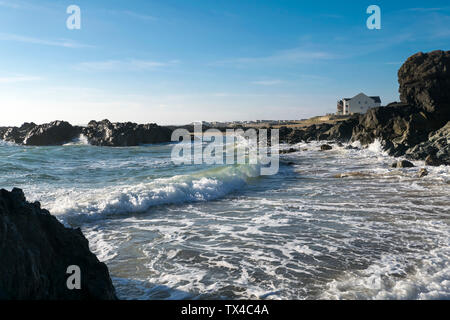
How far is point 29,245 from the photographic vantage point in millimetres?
3734

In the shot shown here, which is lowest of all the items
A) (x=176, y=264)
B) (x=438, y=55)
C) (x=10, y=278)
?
(x=176, y=264)

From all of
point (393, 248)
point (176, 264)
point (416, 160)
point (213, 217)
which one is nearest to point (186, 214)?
point (213, 217)

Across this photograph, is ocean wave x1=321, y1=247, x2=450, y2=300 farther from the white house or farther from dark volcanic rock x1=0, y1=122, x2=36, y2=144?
the white house

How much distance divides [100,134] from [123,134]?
4.72 m

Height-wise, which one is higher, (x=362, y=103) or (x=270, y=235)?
(x=362, y=103)

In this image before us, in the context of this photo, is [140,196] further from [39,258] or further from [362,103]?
[362,103]

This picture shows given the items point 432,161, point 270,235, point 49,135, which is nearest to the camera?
point 270,235

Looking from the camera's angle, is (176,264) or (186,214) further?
Answer: (186,214)

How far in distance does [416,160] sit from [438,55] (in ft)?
53.1

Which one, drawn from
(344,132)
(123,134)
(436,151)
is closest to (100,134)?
(123,134)

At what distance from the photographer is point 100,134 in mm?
54000

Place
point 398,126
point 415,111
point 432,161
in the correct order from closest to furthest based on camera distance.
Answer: point 432,161 < point 398,126 < point 415,111

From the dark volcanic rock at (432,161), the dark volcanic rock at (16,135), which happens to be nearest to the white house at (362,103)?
the dark volcanic rock at (432,161)

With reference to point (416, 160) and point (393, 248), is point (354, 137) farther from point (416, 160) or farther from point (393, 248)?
point (393, 248)
